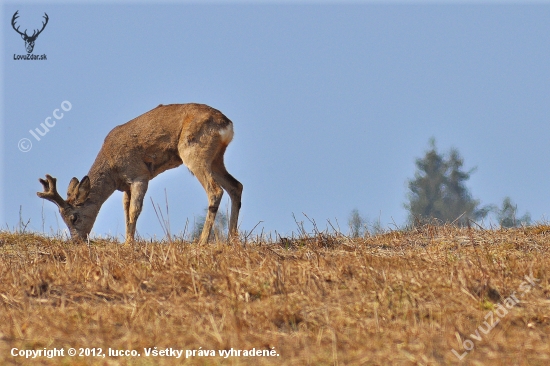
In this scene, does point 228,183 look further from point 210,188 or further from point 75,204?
point 75,204

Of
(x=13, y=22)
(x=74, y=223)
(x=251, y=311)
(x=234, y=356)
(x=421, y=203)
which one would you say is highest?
(x=421, y=203)

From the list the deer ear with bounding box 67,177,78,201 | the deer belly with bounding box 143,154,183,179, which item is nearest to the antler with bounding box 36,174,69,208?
the deer ear with bounding box 67,177,78,201

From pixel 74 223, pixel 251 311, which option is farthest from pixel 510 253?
pixel 74 223

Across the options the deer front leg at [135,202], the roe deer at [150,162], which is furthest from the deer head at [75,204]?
the deer front leg at [135,202]

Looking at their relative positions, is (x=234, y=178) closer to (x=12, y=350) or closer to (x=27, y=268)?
(x=27, y=268)

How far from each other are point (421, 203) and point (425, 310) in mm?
71044

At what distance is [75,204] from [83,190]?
30cm

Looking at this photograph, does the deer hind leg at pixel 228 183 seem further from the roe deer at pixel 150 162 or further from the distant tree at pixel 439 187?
the distant tree at pixel 439 187

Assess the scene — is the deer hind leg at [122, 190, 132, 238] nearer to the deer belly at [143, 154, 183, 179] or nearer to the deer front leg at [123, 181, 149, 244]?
the deer front leg at [123, 181, 149, 244]

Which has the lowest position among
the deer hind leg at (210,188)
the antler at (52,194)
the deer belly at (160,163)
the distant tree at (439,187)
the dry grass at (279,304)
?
the dry grass at (279,304)

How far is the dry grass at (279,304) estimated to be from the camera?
583cm

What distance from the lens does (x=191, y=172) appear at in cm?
1325

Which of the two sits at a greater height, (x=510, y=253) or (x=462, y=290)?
(x=510, y=253)

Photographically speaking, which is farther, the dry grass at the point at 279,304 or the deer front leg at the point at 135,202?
the deer front leg at the point at 135,202
